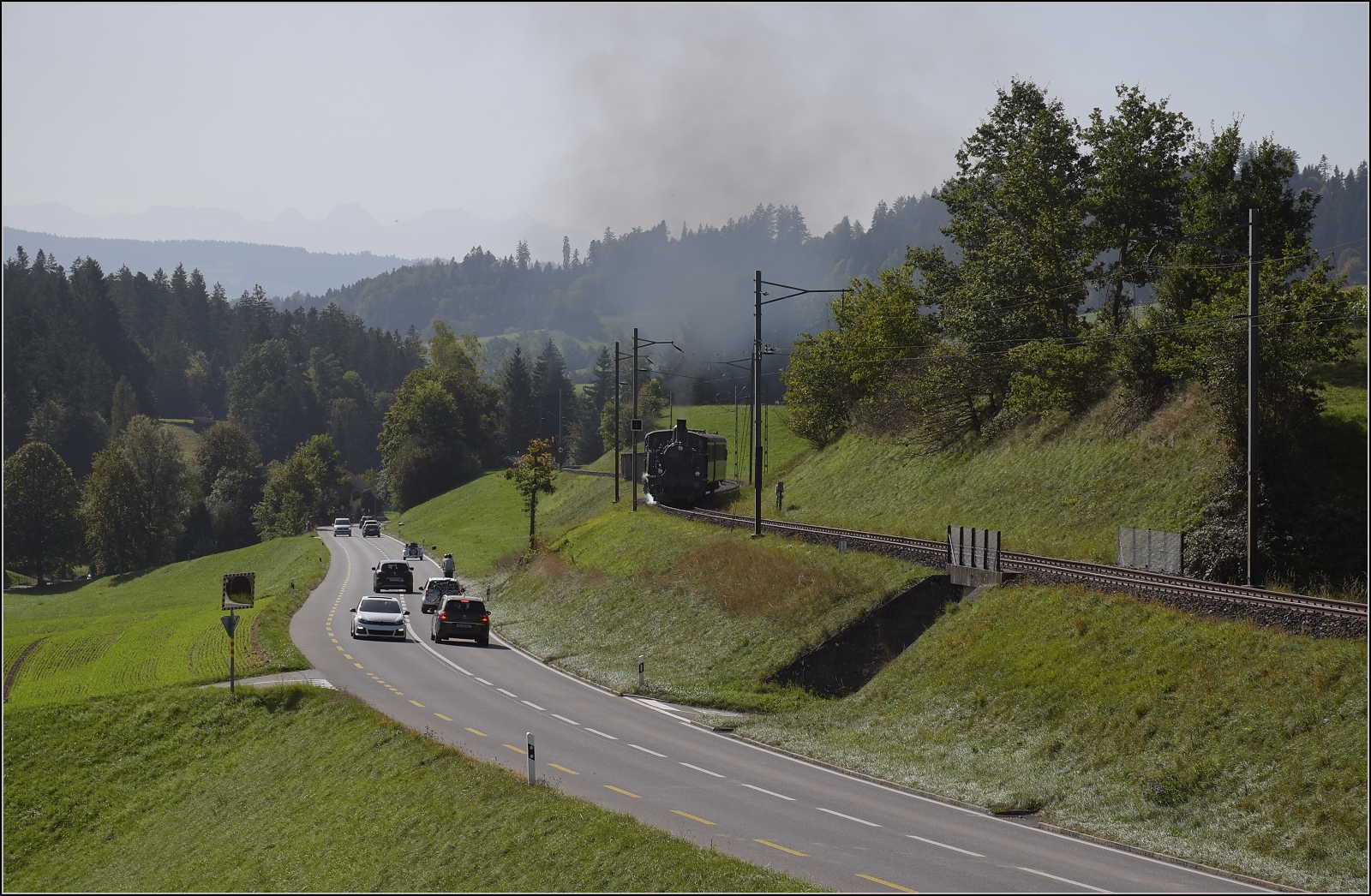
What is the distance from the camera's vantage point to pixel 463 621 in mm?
42875

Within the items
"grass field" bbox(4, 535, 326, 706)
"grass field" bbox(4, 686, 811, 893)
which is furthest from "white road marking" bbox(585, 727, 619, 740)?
"grass field" bbox(4, 535, 326, 706)

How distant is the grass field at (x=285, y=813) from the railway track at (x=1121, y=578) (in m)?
12.0

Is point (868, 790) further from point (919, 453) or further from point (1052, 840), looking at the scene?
point (919, 453)

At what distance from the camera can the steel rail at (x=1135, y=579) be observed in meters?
20.7

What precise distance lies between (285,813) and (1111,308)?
153ft

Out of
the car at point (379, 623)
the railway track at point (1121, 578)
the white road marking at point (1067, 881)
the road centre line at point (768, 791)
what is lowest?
the car at point (379, 623)

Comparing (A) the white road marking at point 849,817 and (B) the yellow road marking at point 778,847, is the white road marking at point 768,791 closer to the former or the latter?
(A) the white road marking at point 849,817

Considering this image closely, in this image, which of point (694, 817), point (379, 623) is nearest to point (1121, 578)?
point (694, 817)

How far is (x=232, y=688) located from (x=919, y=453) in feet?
137

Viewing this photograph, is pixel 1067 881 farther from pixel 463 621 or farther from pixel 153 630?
pixel 153 630

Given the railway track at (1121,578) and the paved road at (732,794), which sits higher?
the railway track at (1121,578)

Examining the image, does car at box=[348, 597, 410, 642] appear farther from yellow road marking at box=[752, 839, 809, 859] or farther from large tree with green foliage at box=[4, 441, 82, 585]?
large tree with green foliage at box=[4, 441, 82, 585]

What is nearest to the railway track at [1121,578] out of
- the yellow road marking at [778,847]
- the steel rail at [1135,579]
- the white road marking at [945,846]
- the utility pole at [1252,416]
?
the steel rail at [1135,579]

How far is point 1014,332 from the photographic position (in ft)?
186
